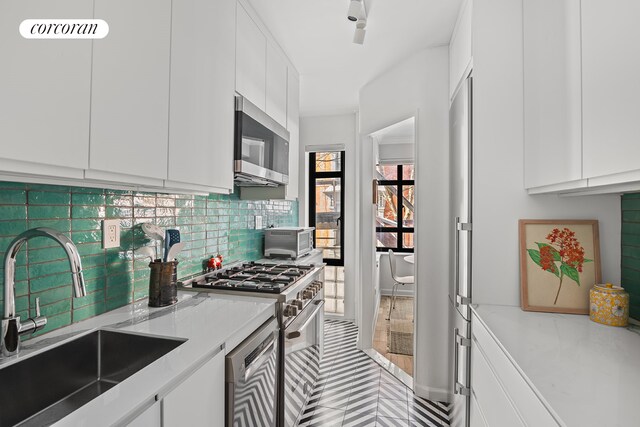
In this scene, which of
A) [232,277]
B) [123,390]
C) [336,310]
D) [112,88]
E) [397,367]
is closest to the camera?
[123,390]

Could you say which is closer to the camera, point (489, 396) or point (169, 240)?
point (489, 396)

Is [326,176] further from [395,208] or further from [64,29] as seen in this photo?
[64,29]

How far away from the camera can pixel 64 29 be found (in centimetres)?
84

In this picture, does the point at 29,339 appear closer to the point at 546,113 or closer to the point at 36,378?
Answer: the point at 36,378

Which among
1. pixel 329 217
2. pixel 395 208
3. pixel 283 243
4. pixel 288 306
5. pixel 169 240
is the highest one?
pixel 395 208

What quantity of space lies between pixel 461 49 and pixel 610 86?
1131 mm

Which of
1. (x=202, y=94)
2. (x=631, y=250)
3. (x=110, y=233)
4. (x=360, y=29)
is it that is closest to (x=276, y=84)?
(x=360, y=29)


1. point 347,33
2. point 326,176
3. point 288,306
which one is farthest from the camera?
Result: point 326,176

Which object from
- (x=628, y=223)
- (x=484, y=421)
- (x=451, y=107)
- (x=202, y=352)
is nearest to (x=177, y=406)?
(x=202, y=352)

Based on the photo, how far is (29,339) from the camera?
1.02 m

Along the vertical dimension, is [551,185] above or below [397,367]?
above

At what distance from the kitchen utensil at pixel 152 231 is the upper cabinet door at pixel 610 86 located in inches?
68.5

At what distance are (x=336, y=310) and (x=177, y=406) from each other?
131 inches

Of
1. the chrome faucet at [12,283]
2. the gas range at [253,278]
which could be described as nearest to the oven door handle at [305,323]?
the gas range at [253,278]
